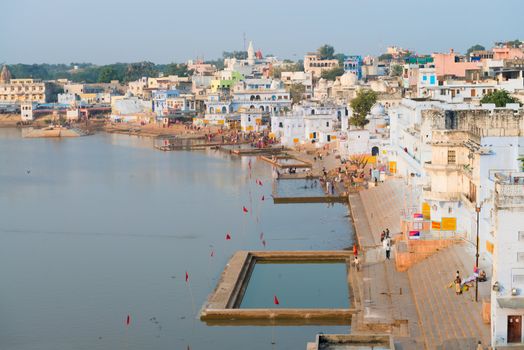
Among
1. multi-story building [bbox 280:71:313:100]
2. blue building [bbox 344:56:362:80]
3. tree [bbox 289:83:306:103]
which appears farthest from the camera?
blue building [bbox 344:56:362:80]

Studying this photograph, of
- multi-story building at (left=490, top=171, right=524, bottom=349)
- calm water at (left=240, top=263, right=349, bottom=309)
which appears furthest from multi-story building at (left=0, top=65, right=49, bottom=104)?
multi-story building at (left=490, top=171, right=524, bottom=349)

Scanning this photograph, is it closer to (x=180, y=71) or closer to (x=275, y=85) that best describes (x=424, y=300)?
(x=275, y=85)

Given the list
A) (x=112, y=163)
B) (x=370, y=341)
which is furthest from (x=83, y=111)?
(x=370, y=341)

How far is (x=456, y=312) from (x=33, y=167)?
26.6 m

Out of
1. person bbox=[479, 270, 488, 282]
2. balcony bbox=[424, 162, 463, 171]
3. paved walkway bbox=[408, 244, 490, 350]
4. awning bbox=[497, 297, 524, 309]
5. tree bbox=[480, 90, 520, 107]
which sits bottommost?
paved walkway bbox=[408, 244, 490, 350]

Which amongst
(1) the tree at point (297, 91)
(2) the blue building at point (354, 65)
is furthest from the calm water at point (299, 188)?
(2) the blue building at point (354, 65)

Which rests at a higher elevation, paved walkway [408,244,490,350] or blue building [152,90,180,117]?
blue building [152,90,180,117]

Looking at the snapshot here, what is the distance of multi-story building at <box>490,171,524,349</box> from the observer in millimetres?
9734

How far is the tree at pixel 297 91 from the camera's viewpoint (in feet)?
178

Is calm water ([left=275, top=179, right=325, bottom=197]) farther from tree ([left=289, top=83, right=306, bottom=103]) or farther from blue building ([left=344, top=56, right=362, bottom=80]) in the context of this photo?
blue building ([left=344, top=56, right=362, bottom=80])

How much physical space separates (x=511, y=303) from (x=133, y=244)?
10.4m

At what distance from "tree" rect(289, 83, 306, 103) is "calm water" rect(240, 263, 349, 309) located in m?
38.0

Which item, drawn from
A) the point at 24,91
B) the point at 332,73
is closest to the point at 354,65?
the point at 332,73

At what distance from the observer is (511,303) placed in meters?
9.79
